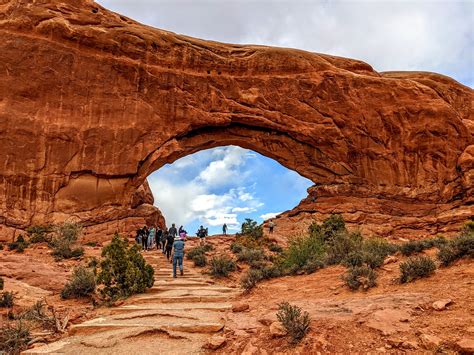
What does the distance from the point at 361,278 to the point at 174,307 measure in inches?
146

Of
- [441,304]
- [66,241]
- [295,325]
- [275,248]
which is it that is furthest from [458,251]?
[66,241]

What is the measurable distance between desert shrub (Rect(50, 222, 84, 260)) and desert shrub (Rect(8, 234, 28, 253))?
1278mm

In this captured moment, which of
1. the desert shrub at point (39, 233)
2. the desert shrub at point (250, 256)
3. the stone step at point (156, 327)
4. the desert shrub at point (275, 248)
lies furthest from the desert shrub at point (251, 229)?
the stone step at point (156, 327)

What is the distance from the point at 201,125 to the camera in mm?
25203

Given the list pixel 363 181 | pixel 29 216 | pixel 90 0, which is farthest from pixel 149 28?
pixel 363 181

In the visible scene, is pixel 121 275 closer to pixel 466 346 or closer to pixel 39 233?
pixel 466 346

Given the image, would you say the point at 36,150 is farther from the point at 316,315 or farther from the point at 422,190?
the point at 422,190

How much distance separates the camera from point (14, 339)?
506 cm

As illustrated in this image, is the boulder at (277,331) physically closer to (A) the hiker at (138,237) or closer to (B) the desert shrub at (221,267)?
(B) the desert shrub at (221,267)

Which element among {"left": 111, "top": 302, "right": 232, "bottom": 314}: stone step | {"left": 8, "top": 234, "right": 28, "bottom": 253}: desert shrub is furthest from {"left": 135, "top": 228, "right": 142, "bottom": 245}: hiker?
{"left": 111, "top": 302, "right": 232, "bottom": 314}: stone step

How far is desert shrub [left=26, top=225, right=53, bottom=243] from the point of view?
60.6ft

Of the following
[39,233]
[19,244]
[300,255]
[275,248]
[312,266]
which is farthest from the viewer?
[39,233]

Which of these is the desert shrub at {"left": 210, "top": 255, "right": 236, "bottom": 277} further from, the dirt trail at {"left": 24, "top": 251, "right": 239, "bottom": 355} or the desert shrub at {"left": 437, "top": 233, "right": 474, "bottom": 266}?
the desert shrub at {"left": 437, "top": 233, "right": 474, "bottom": 266}

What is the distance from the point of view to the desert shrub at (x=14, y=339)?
196 inches
